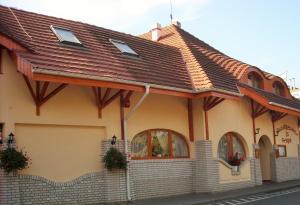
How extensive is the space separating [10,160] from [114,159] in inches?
135

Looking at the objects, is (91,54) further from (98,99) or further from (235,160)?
(235,160)

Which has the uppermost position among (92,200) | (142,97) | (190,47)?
(190,47)

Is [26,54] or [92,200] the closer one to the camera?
[26,54]

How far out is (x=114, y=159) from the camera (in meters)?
14.1

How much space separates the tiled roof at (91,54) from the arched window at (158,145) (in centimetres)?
192

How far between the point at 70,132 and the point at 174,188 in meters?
4.77

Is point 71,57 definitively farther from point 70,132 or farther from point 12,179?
point 12,179

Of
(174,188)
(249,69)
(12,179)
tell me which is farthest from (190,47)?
(12,179)

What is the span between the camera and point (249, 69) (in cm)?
2078

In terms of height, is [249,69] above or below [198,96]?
above

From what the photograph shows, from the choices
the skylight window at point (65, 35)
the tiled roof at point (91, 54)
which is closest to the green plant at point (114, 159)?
the tiled roof at point (91, 54)

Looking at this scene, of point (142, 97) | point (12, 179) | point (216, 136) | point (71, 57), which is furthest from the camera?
point (216, 136)

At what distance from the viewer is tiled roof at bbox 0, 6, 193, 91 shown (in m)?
12.9

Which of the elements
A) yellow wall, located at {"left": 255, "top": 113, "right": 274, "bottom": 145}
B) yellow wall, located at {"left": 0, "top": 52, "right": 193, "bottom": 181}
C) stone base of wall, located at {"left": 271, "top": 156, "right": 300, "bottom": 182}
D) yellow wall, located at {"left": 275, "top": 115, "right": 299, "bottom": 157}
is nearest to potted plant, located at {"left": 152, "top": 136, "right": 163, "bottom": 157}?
yellow wall, located at {"left": 0, "top": 52, "right": 193, "bottom": 181}
